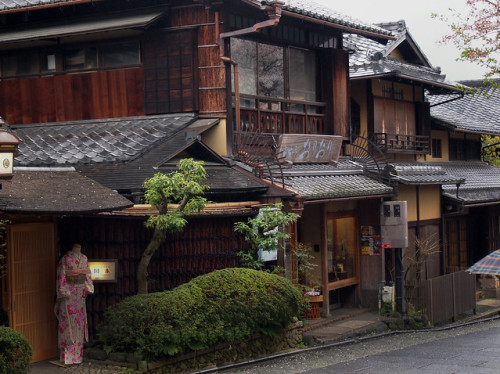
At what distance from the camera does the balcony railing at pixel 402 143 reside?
77.9ft

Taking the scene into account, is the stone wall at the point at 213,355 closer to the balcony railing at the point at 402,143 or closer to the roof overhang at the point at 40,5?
the roof overhang at the point at 40,5

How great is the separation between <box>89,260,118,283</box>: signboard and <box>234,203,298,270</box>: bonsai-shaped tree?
268cm

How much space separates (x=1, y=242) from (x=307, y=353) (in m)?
6.78

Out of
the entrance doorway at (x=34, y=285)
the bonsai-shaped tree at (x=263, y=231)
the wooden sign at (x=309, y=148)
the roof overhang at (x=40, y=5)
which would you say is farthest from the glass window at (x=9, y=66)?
the bonsai-shaped tree at (x=263, y=231)

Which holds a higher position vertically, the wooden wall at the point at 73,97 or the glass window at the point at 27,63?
the glass window at the point at 27,63

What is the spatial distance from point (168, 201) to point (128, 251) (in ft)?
4.68

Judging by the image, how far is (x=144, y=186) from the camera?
13953 mm

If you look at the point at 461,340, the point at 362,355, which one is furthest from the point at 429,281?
the point at 362,355

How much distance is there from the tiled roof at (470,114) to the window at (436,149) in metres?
0.90

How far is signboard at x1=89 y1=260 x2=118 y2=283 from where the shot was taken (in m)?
14.6

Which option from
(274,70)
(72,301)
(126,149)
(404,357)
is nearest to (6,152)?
(72,301)

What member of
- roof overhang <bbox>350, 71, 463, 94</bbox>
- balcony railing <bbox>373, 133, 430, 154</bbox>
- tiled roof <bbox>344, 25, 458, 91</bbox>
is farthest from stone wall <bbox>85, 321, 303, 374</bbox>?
tiled roof <bbox>344, 25, 458, 91</bbox>

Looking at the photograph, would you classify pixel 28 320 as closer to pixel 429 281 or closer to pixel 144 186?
pixel 144 186

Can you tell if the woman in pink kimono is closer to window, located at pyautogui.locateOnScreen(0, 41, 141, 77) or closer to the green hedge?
the green hedge
